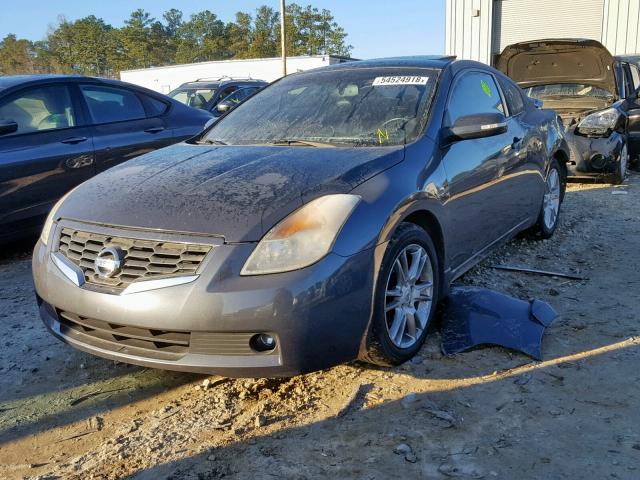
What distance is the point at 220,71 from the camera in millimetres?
36969

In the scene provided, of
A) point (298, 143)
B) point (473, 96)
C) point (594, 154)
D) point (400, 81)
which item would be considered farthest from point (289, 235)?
point (594, 154)

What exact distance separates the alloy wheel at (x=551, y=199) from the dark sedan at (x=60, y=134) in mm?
3504

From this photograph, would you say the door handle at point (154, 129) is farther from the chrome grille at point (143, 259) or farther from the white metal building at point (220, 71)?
the white metal building at point (220, 71)

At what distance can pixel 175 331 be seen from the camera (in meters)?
2.44

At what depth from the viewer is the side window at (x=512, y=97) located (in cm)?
459

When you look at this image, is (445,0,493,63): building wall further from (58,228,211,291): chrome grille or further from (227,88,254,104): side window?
(58,228,211,291): chrome grille

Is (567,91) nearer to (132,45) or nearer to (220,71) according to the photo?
(220,71)

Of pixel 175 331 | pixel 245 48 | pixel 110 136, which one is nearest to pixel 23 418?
pixel 175 331

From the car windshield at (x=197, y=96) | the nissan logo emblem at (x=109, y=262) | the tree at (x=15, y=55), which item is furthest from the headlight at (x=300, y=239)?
the tree at (x=15, y=55)

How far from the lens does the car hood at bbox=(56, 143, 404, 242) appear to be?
8.32 feet

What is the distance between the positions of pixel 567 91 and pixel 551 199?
3.29 m

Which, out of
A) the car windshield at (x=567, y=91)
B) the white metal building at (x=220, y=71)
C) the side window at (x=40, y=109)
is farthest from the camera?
the white metal building at (x=220, y=71)

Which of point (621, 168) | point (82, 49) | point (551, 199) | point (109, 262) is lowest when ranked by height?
point (621, 168)

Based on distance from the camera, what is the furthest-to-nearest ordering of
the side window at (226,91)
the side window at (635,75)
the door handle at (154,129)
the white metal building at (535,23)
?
the white metal building at (535,23) < the side window at (226,91) < the side window at (635,75) < the door handle at (154,129)
